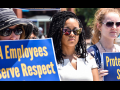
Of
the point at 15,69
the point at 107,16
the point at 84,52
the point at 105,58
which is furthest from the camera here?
the point at 107,16

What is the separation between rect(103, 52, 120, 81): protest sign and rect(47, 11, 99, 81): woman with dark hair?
4.8 inches

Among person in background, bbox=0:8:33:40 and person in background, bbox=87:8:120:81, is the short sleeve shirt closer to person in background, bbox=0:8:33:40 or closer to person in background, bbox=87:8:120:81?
person in background, bbox=87:8:120:81

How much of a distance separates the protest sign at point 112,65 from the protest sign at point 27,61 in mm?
554

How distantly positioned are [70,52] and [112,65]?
0.47 m

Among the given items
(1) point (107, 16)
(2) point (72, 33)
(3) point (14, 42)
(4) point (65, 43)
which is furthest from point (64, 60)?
(1) point (107, 16)

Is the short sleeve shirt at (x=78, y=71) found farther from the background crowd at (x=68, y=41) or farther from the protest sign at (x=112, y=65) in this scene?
the protest sign at (x=112, y=65)

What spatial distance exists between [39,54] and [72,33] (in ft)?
1.38

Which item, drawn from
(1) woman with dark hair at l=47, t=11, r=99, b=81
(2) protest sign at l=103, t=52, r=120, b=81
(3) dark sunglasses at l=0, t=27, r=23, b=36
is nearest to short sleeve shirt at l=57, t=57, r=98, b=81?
(1) woman with dark hair at l=47, t=11, r=99, b=81

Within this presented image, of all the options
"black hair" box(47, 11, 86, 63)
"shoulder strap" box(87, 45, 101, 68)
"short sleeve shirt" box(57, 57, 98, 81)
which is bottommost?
"short sleeve shirt" box(57, 57, 98, 81)

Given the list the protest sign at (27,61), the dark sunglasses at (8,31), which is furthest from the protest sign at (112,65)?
the dark sunglasses at (8,31)

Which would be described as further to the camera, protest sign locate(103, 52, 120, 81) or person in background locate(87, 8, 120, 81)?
person in background locate(87, 8, 120, 81)

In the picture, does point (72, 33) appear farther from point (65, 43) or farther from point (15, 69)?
point (15, 69)

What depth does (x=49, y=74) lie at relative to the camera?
160 cm

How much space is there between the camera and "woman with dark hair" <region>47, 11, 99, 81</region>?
5.81 ft
